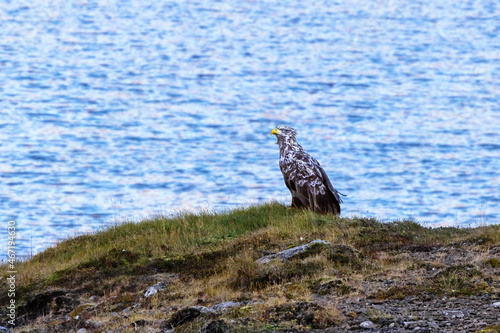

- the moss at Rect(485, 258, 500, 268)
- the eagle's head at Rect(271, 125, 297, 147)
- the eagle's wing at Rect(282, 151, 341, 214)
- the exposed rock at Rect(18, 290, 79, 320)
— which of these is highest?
the eagle's head at Rect(271, 125, 297, 147)

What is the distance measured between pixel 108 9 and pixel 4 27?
1970cm

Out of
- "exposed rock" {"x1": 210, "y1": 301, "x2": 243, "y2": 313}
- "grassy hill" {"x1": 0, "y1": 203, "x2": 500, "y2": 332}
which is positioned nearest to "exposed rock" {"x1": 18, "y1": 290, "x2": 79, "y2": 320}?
"grassy hill" {"x1": 0, "y1": 203, "x2": 500, "y2": 332}

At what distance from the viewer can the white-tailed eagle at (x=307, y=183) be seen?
17.2 m

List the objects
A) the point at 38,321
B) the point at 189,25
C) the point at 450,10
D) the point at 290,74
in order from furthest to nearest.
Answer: the point at 450,10 < the point at 189,25 < the point at 290,74 < the point at 38,321

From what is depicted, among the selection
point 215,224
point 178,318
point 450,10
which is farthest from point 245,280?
point 450,10

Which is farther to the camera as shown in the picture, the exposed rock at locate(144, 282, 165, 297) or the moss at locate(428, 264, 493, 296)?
the exposed rock at locate(144, 282, 165, 297)

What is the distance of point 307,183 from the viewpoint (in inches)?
675

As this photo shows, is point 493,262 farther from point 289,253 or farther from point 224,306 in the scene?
point 224,306

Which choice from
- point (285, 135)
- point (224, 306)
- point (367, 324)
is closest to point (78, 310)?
point (224, 306)

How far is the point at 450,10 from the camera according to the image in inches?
4048

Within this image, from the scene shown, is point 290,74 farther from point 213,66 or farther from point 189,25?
point 189,25

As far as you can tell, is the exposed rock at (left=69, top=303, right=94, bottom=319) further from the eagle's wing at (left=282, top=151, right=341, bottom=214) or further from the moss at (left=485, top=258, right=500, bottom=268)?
the moss at (left=485, top=258, right=500, bottom=268)

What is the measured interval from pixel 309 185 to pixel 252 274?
15.9ft

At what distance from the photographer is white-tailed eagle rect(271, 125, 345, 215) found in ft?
56.3
